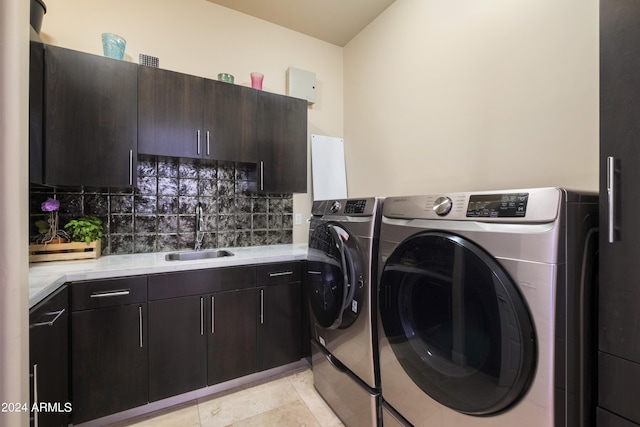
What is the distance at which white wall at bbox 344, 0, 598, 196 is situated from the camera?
1282 mm

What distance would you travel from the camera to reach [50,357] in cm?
128

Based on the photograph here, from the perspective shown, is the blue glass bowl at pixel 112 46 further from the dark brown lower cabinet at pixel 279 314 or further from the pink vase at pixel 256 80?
the dark brown lower cabinet at pixel 279 314

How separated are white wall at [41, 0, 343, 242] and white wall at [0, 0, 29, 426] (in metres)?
1.58

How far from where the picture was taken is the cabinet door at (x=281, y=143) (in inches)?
91.3

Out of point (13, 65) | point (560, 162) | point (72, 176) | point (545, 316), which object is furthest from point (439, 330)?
point (72, 176)

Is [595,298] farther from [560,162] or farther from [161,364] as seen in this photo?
[161,364]

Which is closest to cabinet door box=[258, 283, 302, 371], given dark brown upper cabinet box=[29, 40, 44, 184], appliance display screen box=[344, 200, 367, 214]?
appliance display screen box=[344, 200, 367, 214]

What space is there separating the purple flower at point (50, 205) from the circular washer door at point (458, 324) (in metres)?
2.06

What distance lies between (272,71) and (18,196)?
2.31 meters

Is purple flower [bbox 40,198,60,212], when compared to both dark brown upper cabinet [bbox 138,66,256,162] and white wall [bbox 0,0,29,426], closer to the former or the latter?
dark brown upper cabinet [bbox 138,66,256,162]

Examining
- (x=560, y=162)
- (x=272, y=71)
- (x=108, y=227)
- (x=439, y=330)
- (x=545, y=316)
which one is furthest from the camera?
(x=272, y=71)

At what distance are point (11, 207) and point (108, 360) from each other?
1.22m

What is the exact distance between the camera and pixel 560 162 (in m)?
1.33

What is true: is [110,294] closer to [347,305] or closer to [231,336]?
[231,336]
